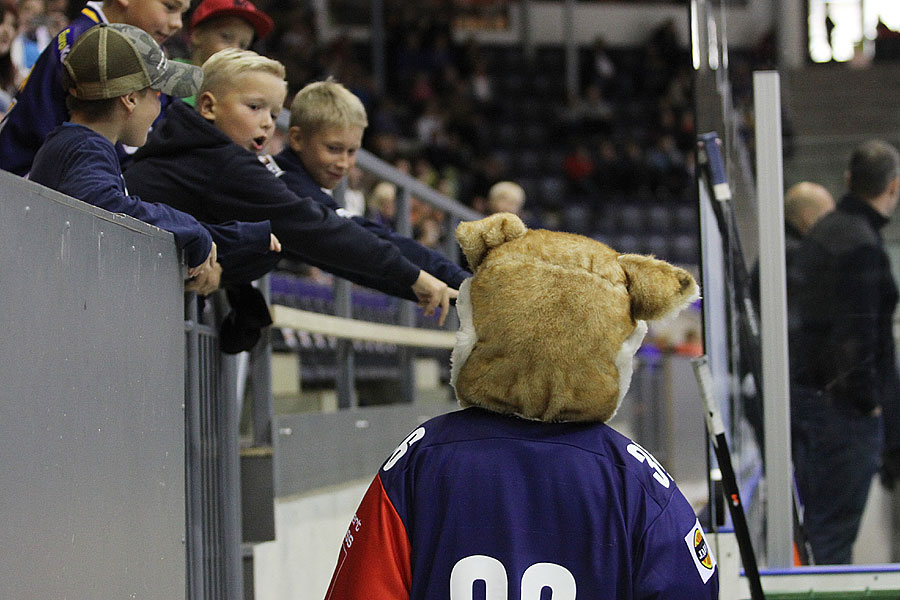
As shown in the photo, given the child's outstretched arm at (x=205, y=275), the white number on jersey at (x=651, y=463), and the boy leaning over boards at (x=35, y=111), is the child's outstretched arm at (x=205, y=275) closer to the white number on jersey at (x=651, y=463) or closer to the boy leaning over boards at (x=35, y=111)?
the boy leaning over boards at (x=35, y=111)

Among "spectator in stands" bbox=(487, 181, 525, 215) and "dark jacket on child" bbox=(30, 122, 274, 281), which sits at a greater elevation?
"spectator in stands" bbox=(487, 181, 525, 215)

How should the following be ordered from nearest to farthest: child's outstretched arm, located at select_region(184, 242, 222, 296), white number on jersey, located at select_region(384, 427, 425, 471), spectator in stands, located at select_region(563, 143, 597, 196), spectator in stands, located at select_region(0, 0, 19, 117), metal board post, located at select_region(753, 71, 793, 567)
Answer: white number on jersey, located at select_region(384, 427, 425, 471) → child's outstretched arm, located at select_region(184, 242, 222, 296) → metal board post, located at select_region(753, 71, 793, 567) → spectator in stands, located at select_region(0, 0, 19, 117) → spectator in stands, located at select_region(563, 143, 597, 196)

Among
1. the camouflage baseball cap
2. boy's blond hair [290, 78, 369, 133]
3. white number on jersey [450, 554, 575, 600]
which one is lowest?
white number on jersey [450, 554, 575, 600]

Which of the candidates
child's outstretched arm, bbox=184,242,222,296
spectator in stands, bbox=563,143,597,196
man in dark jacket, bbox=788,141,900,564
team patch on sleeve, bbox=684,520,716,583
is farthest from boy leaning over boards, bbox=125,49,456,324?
spectator in stands, bbox=563,143,597,196

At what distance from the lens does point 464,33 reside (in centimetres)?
1900

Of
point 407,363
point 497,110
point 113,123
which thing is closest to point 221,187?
point 113,123

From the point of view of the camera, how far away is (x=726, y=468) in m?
2.46

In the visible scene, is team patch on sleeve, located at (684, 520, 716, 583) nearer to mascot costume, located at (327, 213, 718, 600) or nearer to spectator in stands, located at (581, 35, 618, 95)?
mascot costume, located at (327, 213, 718, 600)

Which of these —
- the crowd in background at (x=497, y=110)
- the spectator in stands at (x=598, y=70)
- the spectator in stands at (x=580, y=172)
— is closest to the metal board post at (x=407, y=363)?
the crowd in background at (x=497, y=110)

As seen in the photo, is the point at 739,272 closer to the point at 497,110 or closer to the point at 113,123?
the point at 113,123

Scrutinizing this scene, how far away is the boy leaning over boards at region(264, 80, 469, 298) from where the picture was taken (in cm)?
291

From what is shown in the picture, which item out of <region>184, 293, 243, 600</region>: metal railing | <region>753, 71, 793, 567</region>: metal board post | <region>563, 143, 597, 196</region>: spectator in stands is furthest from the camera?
<region>563, 143, 597, 196</region>: spectator in stands

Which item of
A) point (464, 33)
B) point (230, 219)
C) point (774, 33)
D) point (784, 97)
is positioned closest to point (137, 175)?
point (230, 219)

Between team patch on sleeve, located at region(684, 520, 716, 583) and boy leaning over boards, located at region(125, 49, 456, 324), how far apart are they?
105cm
